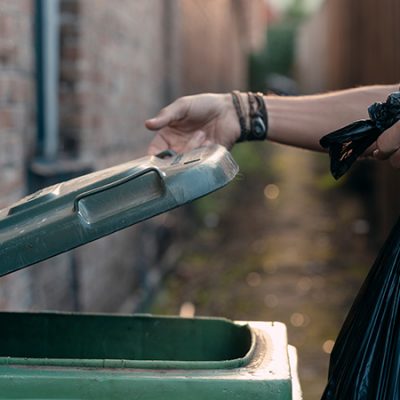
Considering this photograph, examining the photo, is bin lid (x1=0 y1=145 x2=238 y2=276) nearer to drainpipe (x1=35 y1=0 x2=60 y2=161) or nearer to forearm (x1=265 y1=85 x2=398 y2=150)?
forearm (x1=265 y1=85 x2=398 y2=150)

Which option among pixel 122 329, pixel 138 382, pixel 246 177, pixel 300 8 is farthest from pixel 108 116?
pixel 300 8

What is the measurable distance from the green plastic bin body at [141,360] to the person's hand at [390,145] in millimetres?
519

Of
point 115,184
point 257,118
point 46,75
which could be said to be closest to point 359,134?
point 257,118

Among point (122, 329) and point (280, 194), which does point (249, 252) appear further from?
point (122, 329)

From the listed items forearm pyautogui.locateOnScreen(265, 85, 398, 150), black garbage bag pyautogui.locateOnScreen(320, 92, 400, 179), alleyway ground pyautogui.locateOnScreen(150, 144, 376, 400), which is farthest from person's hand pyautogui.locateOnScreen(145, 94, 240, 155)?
alleyway ground pyautogui.locateOnScreen(150, 144, 376, 400)

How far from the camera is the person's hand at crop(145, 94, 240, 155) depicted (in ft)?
7.86

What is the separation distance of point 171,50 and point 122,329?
219 inches

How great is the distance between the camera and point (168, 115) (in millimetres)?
2307

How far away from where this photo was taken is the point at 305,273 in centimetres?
676

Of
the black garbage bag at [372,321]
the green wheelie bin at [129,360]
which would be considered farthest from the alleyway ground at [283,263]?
the green wheelie bin at [129,360]

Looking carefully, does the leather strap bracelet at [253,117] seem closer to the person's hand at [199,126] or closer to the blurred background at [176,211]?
the person's hand at [199,126]

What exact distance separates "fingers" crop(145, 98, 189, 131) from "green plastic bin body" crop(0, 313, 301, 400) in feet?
1.86

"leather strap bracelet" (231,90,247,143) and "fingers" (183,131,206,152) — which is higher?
"leather strap bracelet" (231,90,247,143)

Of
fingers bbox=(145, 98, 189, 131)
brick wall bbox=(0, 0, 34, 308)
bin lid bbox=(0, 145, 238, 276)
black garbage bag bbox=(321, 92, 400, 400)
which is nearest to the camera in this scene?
bin lid bbox=(0, 145, 238, 276)
